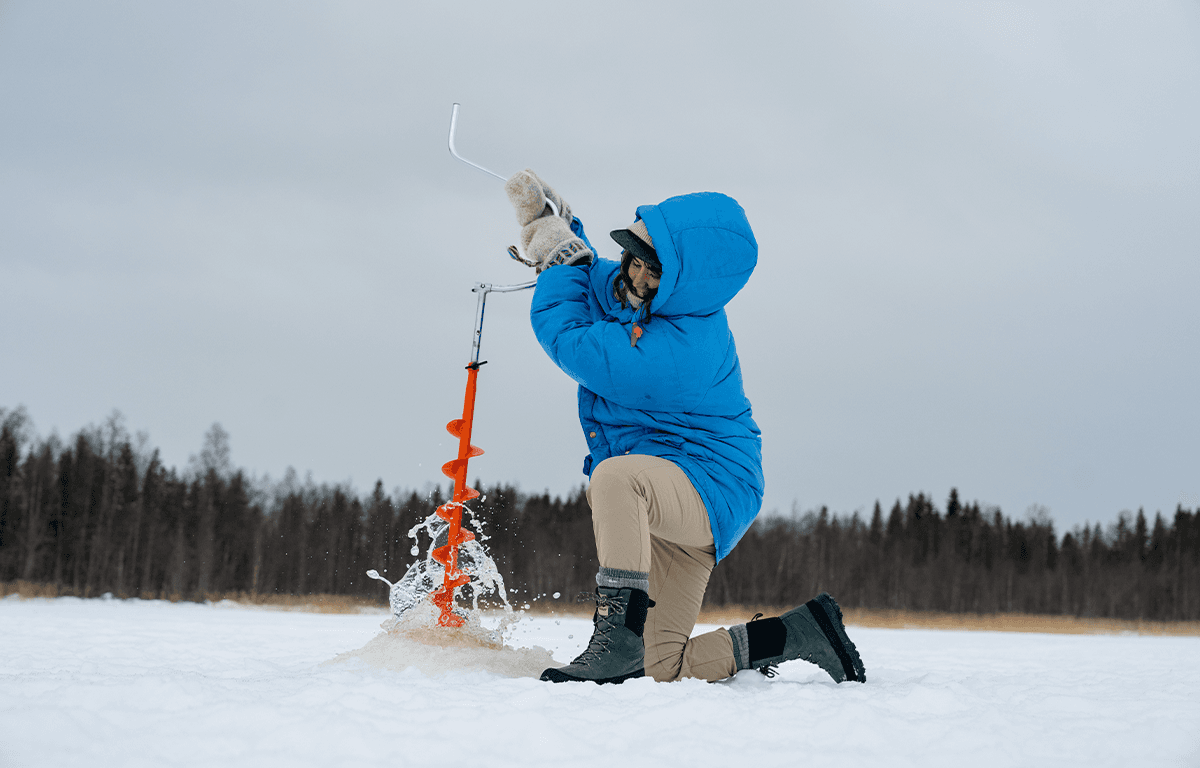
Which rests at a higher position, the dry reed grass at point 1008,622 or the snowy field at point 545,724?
the snowy field at point 545,724

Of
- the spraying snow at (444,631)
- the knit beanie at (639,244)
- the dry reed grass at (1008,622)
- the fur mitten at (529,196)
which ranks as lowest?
the dry reed grass at (1008,622)

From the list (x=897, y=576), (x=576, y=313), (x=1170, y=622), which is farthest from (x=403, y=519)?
(x=1170, y=622)

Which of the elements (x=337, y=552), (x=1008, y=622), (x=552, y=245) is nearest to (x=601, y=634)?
(x=552, y=245)

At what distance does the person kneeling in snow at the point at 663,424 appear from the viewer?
2.60 meters

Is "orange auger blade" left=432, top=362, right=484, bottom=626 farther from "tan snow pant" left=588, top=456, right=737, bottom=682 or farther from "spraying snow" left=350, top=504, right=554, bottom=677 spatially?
"tan snow pant" left=588, top=456, right=737, bottom=682

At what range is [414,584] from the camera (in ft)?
10.8

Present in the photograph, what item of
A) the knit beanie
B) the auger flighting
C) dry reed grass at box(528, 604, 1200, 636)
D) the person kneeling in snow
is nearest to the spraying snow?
the auger flighting

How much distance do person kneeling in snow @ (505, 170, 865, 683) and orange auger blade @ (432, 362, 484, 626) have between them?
488 mm

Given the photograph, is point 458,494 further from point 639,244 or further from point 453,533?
point 639,244

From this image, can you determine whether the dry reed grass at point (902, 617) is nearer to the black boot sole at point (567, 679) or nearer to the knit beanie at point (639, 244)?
the black boot sole at point (567, 679)

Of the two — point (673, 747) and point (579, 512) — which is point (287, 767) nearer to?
point (673, 747)

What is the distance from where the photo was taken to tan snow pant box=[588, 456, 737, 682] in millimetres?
2584

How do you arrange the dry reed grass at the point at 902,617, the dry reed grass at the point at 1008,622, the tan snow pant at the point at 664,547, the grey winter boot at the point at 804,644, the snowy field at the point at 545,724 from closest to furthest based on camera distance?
1. the snowy field at the point at 545,724
2. the tan snow pant at the point at 664,547
3. the grey winter boot at the point at 804,644
4. the dry reed grass at the point at 902,617
5. the dry reed grass at the point at 1008,622

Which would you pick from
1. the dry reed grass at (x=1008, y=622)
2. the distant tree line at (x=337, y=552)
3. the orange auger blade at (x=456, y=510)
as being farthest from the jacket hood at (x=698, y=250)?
the dry reed grass at (x=1008, y=622)
